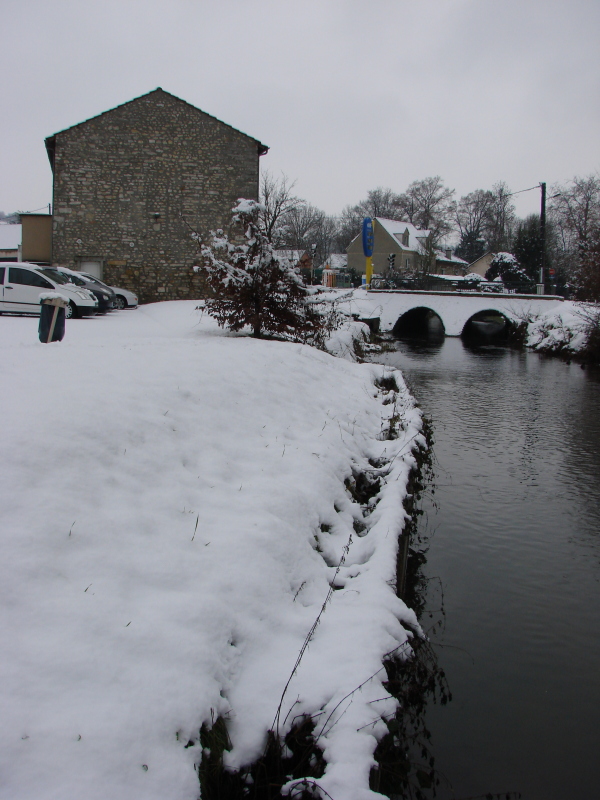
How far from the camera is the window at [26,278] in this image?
18.8 m

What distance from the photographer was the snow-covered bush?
42.4 ft

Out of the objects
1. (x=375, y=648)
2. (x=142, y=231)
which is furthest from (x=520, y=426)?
(x=142, y=231)

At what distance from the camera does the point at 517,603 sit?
5.42 metres

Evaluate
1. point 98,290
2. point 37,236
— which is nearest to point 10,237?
point 37,236

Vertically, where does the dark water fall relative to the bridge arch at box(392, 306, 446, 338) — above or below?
below

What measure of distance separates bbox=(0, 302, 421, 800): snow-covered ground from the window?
1316cm

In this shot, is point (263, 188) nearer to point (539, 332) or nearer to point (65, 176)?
point (65, 176)

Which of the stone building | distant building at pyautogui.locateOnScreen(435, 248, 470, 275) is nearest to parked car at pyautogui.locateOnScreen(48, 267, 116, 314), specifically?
the stone building

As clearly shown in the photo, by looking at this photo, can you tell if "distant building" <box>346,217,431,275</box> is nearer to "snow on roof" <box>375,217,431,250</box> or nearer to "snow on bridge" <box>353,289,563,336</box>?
"snow on roof" <box>375,217,431,250</box>

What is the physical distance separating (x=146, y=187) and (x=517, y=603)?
2479 centimetres

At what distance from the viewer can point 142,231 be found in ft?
86.5

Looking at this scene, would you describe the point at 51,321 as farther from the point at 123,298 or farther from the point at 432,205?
the point at 432,205

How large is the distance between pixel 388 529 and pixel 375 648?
1.81 meters

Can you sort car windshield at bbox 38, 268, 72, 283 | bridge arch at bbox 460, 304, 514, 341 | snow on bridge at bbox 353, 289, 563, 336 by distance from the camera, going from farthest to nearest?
snow on bridge at bbox 353, 289, 563, 336, bridge arch at bbox 460, 304, 514, 341, car windshield at bbox 38, 268, 72, 283
